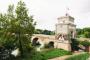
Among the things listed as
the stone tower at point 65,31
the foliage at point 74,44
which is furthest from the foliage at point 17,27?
the foliage at point 74,44

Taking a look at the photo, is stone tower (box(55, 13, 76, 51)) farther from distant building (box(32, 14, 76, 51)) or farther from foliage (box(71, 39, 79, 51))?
foliage (box(71, 39, 79, 51))

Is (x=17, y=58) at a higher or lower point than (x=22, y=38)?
lower

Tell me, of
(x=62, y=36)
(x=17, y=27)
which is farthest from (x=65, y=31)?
(x=17, y=27)

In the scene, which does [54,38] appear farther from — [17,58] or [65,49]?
[17,58]

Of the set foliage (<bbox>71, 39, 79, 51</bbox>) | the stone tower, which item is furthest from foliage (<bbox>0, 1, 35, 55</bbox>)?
foliage (<bbox>71, 39, 79, 51</bbox>)

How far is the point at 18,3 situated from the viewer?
21781 mm

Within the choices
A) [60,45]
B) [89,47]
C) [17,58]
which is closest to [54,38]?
[60,45]

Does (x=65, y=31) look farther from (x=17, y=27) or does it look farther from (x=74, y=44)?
(x=17, y=27)

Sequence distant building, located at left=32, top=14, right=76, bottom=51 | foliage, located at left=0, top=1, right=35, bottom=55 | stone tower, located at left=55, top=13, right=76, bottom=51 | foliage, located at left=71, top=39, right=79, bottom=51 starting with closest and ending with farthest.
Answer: foliage, located at left=0, top=1, right=35, bottom=55 → stone tower, located at left=55, top=13, right=76, bottom=51 → distant building, located at left=32, top=14, right=76, bottom=51 → foliage, located at left=71, top=39, right=79, bottom=51

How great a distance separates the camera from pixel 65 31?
40031 millimetres

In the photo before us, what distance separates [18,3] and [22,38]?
392 centimetres

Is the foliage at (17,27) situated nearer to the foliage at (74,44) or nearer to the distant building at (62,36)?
the distant building at (62,36)

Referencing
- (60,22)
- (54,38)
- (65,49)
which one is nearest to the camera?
(65,49)

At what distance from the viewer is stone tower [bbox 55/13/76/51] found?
35781mm
